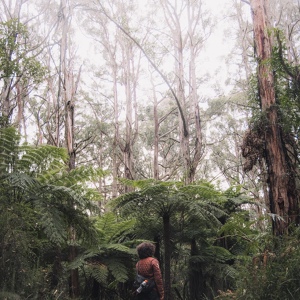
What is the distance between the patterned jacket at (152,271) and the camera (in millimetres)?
4102

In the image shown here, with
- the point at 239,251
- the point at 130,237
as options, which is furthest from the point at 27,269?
the point at 239,251

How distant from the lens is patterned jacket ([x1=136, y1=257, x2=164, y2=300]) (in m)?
4.10

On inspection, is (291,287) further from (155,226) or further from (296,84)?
(155,226)

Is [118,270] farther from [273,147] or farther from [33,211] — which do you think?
[273,147]

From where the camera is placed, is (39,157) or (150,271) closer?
(150,271)

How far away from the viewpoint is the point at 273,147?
4.86 meters

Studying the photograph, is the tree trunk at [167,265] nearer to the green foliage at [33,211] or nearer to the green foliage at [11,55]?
the green foliage at [33,211]

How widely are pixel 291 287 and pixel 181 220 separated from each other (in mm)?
3246

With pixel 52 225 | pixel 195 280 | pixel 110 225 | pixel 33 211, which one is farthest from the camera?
pixel 195 280

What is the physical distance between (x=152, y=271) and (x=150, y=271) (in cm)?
2

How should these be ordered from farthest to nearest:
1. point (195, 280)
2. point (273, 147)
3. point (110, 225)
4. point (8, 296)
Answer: point (195, 280), point (110, 225), point (273, 147), point (8, 296)

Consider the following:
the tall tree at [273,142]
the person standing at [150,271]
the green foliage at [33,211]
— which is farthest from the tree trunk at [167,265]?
the tall tree at [273,142]

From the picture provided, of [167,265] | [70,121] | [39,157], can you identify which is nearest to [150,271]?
[167,265]

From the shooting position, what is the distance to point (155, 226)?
6102 mm
